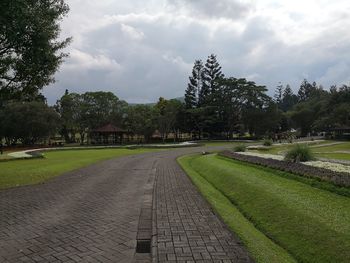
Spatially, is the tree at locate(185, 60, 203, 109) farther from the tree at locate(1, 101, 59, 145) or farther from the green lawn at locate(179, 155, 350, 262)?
the green lawn at locate(179, 155, 350, 262)

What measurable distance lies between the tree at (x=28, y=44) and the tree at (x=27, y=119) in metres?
40.8

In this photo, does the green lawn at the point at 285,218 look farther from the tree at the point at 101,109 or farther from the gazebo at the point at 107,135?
the tree at the point at 101,109

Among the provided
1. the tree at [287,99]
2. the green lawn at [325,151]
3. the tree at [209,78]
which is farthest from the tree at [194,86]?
the tree at [287,99]

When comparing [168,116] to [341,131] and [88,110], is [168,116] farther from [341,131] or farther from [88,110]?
[341,131]

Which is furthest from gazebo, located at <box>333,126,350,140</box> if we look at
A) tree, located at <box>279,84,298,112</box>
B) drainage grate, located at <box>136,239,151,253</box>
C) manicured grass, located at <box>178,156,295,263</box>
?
tree, located at <box>279,84,298,112</box>

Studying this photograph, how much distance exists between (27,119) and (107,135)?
1334 cm

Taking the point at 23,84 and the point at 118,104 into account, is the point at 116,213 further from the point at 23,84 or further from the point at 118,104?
the point at 118,104

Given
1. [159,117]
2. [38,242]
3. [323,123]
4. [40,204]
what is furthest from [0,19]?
[323,123]

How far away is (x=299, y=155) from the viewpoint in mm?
17406

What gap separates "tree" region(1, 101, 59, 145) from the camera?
5706 cm

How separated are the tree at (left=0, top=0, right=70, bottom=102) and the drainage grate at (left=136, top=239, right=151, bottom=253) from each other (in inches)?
385

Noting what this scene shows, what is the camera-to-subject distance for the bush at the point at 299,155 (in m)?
17.3

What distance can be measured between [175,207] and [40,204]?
12.3 ft

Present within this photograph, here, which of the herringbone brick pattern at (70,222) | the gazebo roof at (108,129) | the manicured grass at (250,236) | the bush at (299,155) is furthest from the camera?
the gazebo roof at (108,129)
